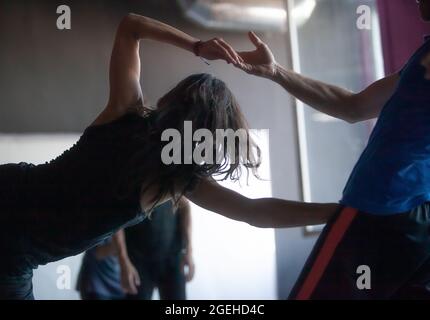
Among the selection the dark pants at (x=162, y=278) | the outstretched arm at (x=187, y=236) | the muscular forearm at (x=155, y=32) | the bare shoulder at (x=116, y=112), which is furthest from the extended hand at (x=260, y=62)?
the dark pants at (x=162, y=278)

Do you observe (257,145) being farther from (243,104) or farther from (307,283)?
(307,283)

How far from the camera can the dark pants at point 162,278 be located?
110cm

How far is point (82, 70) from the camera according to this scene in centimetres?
107

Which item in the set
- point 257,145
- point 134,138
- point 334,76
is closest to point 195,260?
point 257,145

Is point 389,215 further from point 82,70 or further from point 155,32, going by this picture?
point 82,70

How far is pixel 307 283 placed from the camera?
0.86m

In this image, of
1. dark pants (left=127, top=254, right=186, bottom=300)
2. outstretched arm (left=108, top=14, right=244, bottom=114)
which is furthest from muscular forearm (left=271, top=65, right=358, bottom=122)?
dark pants (left=127, top=254, right=186, bottom=300)

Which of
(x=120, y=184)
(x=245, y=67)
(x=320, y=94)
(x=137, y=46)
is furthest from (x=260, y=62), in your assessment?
(x=120, y=184)

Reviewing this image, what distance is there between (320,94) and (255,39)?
0.61 feet

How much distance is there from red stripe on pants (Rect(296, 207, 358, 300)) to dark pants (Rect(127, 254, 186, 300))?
0.36 metres

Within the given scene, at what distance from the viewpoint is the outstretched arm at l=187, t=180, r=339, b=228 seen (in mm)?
858

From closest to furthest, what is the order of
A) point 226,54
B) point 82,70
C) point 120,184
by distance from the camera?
point 120,184
point 226,54
point 82,70

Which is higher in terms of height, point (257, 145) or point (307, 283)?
point (257, 145)
